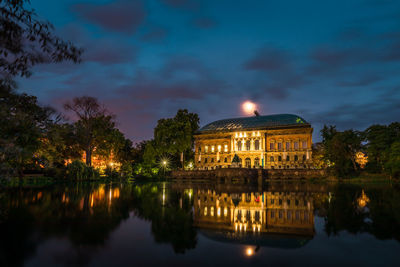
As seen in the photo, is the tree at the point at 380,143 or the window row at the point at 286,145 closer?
the tree at the point at 380,143

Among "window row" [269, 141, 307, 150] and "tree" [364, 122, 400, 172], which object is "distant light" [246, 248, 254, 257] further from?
"window row" [269, 141, 307, 150]

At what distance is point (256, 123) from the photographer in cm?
7769

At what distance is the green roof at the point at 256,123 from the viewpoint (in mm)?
73500

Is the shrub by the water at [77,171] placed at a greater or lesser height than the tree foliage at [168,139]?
lesser

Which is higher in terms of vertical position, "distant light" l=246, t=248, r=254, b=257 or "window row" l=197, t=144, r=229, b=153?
"window row" l=197, t=144, r=229, b=153

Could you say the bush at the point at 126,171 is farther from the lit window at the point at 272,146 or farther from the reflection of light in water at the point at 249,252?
the reflection of light in water at the point at 249,252

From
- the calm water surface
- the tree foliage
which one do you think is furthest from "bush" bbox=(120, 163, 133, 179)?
the calm water surface

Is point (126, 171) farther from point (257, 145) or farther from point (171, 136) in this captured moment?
point (257, 145)

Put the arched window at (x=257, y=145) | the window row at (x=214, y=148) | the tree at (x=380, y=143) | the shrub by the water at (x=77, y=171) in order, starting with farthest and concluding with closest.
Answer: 1. the window row at (x=214, y=148)
2. the arched window at (x=257, y=145)
3. the tree at (x=380, y=143)
4. the shrub by the water at (x=77, y=171)

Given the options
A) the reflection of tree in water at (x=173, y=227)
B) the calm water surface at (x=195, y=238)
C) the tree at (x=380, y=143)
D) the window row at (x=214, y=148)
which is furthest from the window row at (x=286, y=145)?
the reflection of tree in water at (x=173, y=227)

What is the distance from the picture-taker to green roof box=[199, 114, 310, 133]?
7350 centimetres

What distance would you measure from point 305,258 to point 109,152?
2414 inches

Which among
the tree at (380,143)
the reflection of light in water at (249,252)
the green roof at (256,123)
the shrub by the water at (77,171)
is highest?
the green roof at (256,123)

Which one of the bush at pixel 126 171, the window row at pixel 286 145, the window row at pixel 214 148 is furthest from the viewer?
the window row at pixel 214 148
